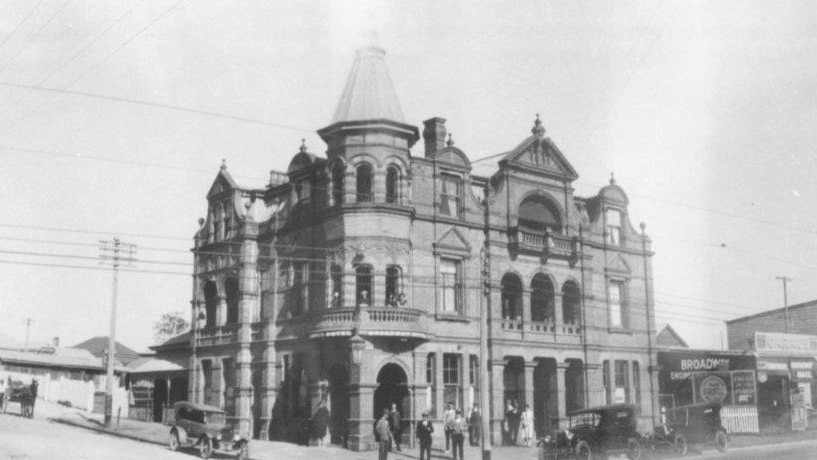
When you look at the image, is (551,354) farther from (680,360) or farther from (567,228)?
(680,360)

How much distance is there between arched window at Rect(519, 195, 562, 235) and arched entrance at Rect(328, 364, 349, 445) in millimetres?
11081

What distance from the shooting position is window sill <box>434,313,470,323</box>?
34.5m

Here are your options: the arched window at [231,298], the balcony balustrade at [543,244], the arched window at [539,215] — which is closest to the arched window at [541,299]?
the balcony balustrade at [543,244]

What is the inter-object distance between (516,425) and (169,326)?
7515 centimetres

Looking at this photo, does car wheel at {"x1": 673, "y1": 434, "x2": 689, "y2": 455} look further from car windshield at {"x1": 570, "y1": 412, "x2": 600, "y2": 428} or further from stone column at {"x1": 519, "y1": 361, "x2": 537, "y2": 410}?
stone column at {"x1": 519, "y1": 361, "x2": 537, "y2": 410}

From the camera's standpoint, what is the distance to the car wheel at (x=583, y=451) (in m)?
26.2

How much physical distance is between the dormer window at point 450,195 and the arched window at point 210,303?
47.1ft

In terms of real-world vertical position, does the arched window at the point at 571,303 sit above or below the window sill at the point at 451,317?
above

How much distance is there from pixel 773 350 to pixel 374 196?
28.2 metres

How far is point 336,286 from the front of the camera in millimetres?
33812

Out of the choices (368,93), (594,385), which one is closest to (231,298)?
(368,93)

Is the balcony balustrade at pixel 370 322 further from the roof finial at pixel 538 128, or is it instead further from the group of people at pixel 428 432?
the roof finial at pixel 538 128

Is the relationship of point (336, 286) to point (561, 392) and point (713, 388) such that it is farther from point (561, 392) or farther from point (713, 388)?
point (713, 388)

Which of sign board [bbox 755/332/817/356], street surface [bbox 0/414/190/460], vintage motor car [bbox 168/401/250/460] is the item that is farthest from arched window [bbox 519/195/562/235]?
street surface [bbox 0/414/190/460]
